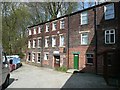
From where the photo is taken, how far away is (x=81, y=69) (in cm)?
2684

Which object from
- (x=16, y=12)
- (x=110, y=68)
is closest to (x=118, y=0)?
(x=110, y=68)

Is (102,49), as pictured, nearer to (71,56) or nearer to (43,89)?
(71,56)

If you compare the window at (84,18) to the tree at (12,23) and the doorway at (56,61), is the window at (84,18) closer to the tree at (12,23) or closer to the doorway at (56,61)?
the doorway at (56,61)

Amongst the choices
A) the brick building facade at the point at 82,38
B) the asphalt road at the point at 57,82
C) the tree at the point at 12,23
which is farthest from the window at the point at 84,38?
the tree at the point at 12,23

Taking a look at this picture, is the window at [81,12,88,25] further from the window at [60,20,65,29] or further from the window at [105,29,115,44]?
the window at [60,20,65,29]

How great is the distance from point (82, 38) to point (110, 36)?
4.72 m

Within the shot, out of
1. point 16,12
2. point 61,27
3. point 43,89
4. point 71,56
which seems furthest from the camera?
point 16,12

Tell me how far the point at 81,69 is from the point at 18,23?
76.0 ft

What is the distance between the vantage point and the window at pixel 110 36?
22.8 metres

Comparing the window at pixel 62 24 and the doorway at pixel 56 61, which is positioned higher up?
the window at pixel 62 24

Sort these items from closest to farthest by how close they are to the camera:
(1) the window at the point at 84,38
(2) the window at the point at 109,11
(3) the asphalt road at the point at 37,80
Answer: (3) the asphalt road at the point at 37,80 → (2) the window at the point at 109,11 → (1) the window at the point at 84,38

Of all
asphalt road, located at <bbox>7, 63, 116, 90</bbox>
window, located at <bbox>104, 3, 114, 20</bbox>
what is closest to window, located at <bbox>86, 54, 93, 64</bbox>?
asphalt road, located at <bbox>7, 63, 116, 90</bbox>

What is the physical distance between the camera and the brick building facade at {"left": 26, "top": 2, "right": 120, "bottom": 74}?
75.8 ft

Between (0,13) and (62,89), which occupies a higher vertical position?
(0,13)
